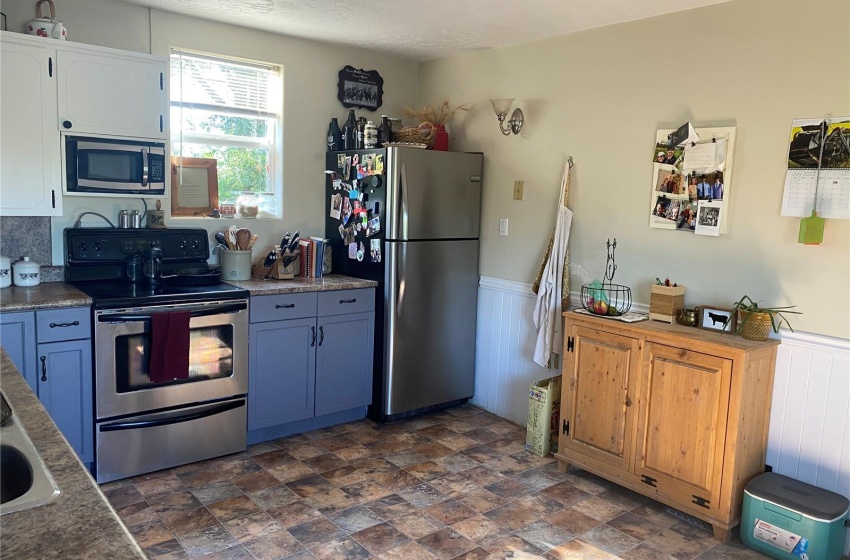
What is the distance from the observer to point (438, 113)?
15.2 feet

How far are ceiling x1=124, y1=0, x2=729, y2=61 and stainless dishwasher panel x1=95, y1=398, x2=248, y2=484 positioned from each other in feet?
7.25

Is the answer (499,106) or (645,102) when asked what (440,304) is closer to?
(499,106)

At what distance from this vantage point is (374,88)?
4.60 m

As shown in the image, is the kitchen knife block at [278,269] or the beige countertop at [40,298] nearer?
the beige countertop at [40,298]

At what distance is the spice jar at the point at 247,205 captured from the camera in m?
4.14

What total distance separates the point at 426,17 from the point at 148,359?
7.73 ft

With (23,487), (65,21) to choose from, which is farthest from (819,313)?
(65,21)

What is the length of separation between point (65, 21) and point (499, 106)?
2.51 m

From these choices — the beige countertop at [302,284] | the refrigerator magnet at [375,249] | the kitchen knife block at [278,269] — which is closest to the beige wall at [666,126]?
the refrigerator magnet at [375,249]

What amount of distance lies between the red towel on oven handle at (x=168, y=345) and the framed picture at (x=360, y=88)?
2021 mm

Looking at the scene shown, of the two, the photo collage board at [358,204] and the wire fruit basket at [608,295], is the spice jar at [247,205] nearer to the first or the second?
the photo collage board at [358,204]

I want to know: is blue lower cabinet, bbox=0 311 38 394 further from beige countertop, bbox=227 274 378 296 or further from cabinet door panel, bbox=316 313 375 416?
cabinet door panel, bbox=316 313 375 416

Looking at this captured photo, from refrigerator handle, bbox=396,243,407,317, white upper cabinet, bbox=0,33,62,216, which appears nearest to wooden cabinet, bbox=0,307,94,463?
white upper cabinet, bbox=0,33,62,216

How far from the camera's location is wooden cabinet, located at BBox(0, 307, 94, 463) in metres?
2.85
